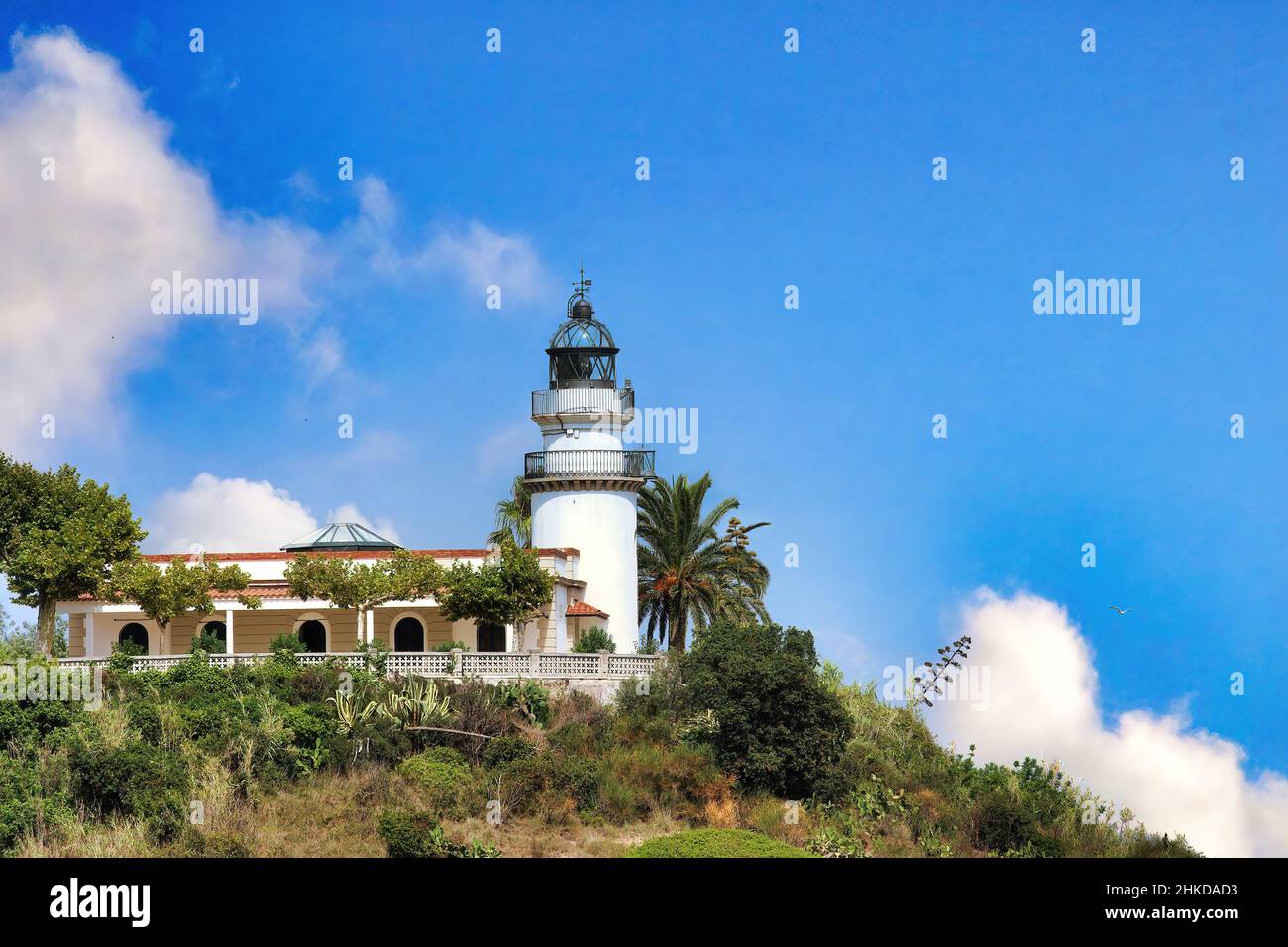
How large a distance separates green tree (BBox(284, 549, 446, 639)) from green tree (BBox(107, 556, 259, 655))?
1700mm

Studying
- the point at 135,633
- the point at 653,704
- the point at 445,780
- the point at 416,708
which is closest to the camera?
the point at 445,780

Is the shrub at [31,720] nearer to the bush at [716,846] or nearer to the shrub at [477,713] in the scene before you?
the shrub at [477,713]

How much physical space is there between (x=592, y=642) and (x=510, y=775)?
9893 mm

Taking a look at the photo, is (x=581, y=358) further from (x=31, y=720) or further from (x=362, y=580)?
(x=31, y=720)

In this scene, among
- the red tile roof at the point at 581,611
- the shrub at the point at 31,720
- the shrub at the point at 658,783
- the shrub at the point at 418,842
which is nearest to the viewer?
the shrub at the point at 418,842

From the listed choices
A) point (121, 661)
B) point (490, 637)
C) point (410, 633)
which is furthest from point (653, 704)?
point (121, 661)

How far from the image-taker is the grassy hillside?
31656 millimetres

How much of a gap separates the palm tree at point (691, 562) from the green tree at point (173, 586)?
40.4 feet

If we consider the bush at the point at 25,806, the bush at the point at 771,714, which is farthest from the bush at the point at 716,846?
the bush at the point at 25,806

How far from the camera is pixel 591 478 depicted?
47062 mm

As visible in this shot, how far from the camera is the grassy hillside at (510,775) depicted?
104ft

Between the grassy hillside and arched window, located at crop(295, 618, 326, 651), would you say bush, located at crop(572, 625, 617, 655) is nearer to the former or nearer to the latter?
the grassy hillside
